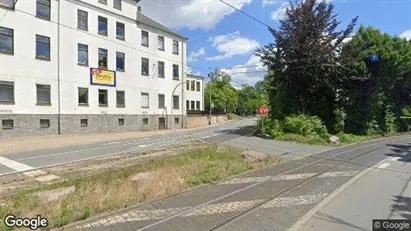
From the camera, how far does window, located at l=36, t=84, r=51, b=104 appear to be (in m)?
26.0

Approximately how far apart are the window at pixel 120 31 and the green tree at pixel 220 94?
111ft

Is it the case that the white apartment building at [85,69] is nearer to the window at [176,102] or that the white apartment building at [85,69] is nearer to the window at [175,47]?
the window at [176,102]

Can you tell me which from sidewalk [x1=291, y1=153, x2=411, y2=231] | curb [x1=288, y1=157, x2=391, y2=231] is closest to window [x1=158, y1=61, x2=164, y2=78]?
curb [x1=288, y1=157, x2=391, y2=231]

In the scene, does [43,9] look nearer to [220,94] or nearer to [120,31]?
[120,31]

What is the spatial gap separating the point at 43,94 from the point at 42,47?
11.7 feet

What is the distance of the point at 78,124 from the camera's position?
2884 centimetres

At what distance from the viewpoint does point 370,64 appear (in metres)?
31.0

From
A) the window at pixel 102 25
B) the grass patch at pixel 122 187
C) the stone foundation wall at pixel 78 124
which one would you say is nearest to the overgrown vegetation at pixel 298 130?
the grass patch at pixel 122 187

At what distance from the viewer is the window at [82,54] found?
28969mm

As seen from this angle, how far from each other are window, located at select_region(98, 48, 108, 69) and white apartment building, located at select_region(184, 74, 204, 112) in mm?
23572

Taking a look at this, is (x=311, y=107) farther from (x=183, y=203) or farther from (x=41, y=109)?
(x=183, y=203)

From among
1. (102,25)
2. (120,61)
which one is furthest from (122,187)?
(120,61)

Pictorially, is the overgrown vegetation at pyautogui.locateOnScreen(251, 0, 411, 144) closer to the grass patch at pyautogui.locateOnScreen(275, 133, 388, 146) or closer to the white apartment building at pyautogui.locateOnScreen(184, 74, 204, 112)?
the grass patch at pyautogui.locateOnScreen(275, 133, 388, 146)

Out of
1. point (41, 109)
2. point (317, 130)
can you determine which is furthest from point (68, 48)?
point (317, 130)
